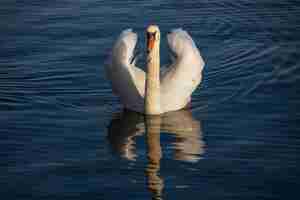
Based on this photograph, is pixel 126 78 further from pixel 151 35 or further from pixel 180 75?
pixel 151 35

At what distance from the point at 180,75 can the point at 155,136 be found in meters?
1.70

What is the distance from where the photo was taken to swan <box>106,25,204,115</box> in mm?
16344

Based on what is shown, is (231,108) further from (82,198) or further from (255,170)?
(82,198)

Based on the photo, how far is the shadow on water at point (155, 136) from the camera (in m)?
14.1

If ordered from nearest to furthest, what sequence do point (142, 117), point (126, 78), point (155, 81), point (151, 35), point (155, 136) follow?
1. point (155, 136)
2. point (151, 35)
3. point (155, 81)
4. point (142, 117)
5. point (126, 78)

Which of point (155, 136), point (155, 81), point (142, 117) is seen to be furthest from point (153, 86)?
point (155, 136)

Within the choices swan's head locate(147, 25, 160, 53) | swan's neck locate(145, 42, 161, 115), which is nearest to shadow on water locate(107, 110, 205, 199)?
swan's neck locate(145, 42, 161, 115)

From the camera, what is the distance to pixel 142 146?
14.9 m

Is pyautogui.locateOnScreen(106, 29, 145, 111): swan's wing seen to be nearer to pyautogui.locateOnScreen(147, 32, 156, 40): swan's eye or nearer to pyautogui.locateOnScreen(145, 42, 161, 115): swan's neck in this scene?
pyautogui.locateOnScreen(145, 42, 161, 115): swan's neck

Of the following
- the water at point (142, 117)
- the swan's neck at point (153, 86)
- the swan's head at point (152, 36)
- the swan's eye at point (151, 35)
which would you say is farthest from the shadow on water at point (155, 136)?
the swan's eye at point (151, 35)

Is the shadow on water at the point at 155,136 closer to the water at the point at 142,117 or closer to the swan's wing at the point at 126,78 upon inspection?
the water at the point at 142,117

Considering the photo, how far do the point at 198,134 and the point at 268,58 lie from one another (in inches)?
166

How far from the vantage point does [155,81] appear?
1617 cm

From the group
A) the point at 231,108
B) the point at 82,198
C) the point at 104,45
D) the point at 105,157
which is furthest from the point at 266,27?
the point at 82,198
